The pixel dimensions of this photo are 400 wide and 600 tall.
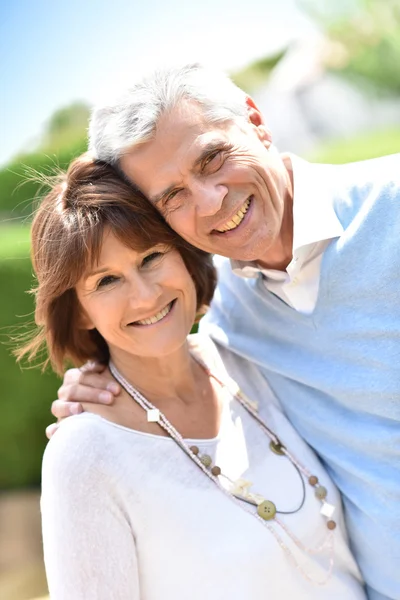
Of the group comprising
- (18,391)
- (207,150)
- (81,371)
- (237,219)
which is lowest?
(18,391)

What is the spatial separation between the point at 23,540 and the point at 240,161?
293 centimetres

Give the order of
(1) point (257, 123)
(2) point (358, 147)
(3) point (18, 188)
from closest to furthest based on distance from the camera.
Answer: (1) point (257, 123), (3) point (18, 188), (2) point (358, 147)

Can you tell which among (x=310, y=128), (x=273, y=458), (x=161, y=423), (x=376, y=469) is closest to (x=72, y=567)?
(x=161, y=423)

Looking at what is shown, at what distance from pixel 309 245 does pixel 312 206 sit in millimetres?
120

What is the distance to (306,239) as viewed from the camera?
7.35 feet

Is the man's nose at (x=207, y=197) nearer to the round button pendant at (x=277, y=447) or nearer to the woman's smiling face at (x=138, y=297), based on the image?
the woman's smiling face at (x=138, y=297)

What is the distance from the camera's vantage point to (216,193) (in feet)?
7.27

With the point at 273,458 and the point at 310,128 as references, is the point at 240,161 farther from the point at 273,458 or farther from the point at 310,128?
the point at 310,128

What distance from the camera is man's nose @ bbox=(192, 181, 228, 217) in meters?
2.21

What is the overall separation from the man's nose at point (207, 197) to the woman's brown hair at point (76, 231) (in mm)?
114

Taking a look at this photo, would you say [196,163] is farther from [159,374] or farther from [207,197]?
[159,374]

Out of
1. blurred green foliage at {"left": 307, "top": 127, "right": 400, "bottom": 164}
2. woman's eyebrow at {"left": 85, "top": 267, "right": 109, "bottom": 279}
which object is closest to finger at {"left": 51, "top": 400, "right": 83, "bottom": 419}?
woman's eyebrow at {"left": 85, "top": 267, "right": 109, "bottom": 279}

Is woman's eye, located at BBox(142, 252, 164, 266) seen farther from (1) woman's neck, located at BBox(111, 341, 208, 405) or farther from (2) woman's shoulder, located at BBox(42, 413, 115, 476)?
(2) woman's shoulder, located at BBox(42, 413, 115, 476)

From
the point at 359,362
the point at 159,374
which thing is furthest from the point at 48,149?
the point at 359,362
